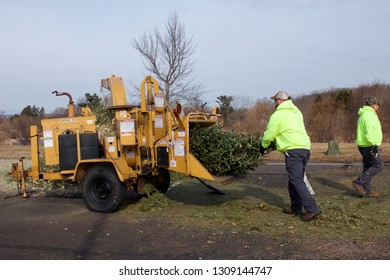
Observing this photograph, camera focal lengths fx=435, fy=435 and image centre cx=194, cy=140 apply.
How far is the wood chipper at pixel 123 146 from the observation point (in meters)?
7.35

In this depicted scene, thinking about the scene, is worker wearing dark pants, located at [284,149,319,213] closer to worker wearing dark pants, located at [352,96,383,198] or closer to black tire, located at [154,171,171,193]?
worker wearing dark pants, located at [352,96,383,198]

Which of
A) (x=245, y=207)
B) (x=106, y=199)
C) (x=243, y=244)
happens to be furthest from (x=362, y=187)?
(x=106, y=199)

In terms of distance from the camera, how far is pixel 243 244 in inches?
220

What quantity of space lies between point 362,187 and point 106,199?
4.89m

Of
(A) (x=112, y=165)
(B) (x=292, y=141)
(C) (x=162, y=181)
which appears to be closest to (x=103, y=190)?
(A) (x=112, y=165)

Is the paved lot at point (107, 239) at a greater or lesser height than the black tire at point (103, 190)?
lesser

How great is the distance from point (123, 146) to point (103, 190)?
89 cm

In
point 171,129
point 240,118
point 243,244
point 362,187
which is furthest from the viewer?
point 240,118

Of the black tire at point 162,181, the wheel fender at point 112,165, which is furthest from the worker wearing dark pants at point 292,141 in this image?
the black tire at point 162,181

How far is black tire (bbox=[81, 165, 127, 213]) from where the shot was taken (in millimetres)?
7582

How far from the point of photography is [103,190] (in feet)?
25.8

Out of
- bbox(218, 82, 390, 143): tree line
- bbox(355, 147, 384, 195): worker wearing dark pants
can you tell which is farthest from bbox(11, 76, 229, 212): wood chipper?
bbox(218, 82, 390, 143): tree line

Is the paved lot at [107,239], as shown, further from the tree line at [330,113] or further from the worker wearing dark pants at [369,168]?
the tree line at [330,113]

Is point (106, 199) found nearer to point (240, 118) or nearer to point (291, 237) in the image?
point (291, 237)
